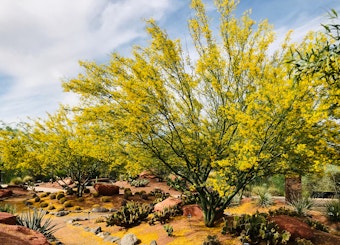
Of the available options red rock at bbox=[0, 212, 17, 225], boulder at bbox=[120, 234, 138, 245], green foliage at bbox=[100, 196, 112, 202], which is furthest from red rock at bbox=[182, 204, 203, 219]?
green foliage at bbox=[100, 196, 112, 202]

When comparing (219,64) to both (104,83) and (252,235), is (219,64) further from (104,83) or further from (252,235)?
(252,235)

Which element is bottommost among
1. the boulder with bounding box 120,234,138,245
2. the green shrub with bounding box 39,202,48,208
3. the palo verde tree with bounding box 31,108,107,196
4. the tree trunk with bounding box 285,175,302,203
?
the boulder with bounding box 120,234,138,245

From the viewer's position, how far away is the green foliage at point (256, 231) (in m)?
8.01

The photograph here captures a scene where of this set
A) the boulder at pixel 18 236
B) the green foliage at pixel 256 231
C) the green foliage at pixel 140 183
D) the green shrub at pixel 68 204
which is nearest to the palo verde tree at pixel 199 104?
the green foliage at pixel 256 231

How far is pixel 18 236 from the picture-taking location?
21.0 feet

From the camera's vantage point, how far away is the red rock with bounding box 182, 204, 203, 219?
1104 centimetres

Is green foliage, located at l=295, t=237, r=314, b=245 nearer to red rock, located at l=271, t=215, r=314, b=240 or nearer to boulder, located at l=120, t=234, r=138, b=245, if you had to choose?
red rock, located at l=271, t=215, r=314, b=240

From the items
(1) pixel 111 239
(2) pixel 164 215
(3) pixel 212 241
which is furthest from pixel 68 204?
(3) pixel 212 241

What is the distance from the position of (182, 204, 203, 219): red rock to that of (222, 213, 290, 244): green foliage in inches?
80.9

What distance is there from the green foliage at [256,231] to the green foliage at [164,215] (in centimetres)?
280

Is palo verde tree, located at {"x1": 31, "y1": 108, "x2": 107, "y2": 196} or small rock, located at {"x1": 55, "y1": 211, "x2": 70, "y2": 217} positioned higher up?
palo verde tree, located at {"x1": 31, "y1": 108, "x2": 107, "y2": 196}

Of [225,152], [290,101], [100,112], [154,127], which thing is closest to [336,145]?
[290,101]

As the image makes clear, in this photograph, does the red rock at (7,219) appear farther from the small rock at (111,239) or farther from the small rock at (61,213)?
the small rock at (61,213)

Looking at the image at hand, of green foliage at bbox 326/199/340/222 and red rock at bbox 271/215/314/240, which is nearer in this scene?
red rock at bbox 271/215/314/240
